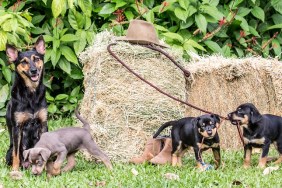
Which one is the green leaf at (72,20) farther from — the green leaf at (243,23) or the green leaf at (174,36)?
the green leaf at (243,23)

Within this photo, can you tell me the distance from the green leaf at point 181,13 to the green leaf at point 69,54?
1.53 metres

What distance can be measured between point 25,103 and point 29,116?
0.14 m

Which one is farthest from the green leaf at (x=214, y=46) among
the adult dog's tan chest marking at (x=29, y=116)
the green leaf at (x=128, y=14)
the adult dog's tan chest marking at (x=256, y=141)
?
the adult dog's tan chest marking at (x=29, y=116)

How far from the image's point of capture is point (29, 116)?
740cm

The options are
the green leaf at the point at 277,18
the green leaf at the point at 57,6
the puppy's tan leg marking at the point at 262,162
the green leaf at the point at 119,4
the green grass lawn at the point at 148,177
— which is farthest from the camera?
the green leaf at the point at 277,18

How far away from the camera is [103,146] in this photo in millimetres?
7699

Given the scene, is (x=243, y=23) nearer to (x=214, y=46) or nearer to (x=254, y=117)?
(x=214, y=46)

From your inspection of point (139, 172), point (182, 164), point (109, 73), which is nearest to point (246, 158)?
point (182, 164)

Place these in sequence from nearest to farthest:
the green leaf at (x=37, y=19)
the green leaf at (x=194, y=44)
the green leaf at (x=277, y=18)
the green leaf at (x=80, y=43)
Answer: the green leaf at (x=194, y=44) < the green leaf at (x=80, y=43) < the green leaf at (x=37, y=19) < the green leaf at (x=277, y=18)

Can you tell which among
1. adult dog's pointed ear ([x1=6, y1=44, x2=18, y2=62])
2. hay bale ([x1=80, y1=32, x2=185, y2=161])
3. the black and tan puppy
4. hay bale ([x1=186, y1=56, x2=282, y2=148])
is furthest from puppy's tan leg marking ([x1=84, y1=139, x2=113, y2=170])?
hay bale ([x1=186, y1=56, x2=282, y2=148])

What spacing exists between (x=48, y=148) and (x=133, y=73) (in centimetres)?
139

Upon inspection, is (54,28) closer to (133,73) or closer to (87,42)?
(87,42)

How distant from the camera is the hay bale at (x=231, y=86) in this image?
852 cm

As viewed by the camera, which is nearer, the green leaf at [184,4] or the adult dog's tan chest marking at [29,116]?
the adult dog's tan chest marking at [29,116]
